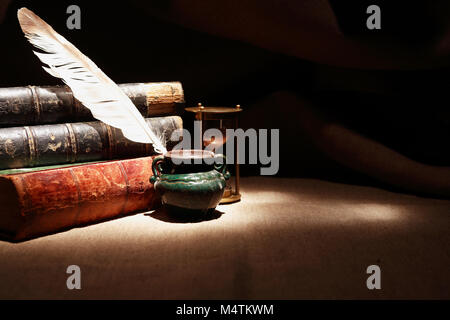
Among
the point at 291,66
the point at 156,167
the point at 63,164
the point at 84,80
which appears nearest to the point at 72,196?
the point at 63,164

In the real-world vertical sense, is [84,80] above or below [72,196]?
above

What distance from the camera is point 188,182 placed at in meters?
2.63

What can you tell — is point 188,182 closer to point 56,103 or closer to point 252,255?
point 252,255

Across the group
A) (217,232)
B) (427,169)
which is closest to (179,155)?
(217,232)

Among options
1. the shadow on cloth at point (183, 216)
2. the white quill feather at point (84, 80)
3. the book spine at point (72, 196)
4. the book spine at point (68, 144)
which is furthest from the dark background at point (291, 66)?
the shadow on cloth at point (183, 216)

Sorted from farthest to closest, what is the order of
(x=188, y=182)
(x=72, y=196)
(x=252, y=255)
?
1. (x=188, y=182)
2. (x=72, y=196)
3. (x=252, y=255)

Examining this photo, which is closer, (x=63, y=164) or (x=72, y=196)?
(x=72, y=196)

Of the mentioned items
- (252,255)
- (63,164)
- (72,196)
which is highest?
(63,164)

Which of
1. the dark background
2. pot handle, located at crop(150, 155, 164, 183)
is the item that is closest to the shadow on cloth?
A: pot handle, located at crop(150, 155, 164, 183)

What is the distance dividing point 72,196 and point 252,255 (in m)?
0.90

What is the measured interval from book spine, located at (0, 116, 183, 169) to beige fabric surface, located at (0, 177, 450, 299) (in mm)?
407

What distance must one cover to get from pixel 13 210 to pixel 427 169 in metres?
2.32

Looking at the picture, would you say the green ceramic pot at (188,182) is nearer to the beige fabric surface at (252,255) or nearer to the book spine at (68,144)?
the beige fabric surface at (252,255)

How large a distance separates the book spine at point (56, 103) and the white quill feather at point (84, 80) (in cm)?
9
